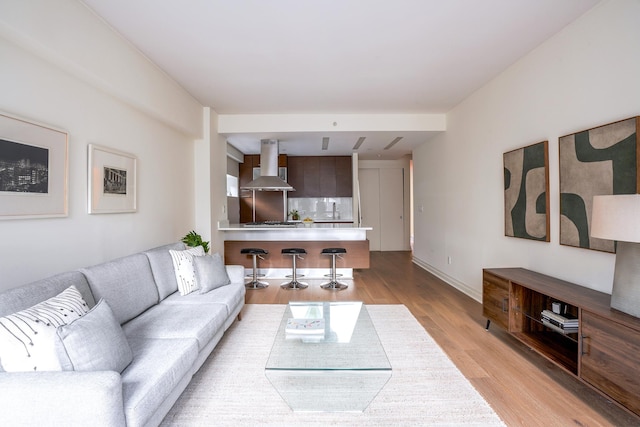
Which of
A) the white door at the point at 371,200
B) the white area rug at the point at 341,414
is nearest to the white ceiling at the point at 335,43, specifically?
the white area rug at the point at 341,414

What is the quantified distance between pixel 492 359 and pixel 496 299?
558mm

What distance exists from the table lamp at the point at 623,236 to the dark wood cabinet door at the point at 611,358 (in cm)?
16

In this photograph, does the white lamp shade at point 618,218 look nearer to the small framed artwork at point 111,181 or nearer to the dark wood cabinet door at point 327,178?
the small framed artwork at point 111,181

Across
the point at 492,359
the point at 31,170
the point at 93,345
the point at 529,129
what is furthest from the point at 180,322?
the point at 529,129

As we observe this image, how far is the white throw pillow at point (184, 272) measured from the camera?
289 cm

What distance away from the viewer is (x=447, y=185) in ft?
15.9

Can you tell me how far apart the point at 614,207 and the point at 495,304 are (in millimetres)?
1439

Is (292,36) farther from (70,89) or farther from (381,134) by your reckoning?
(381,134)

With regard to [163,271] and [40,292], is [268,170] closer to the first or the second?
[163,271]

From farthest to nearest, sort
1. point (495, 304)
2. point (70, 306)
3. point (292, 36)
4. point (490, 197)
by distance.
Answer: point (490, 197) → point (495, 304) → point (292, 36) → point (70, 306)

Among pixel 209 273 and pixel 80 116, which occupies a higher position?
pixel 80 116

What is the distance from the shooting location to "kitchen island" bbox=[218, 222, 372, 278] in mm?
5223

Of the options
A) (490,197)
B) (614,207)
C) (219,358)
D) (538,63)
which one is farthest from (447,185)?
(219,358)

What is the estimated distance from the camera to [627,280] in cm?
174
